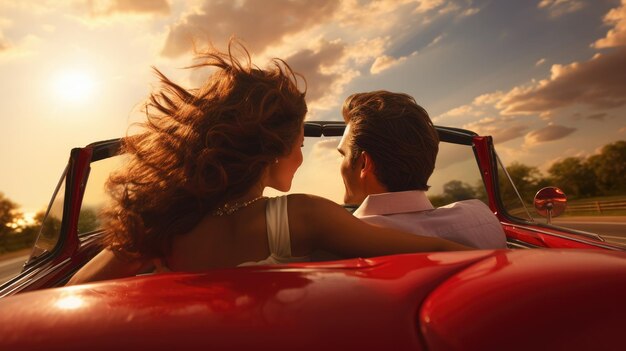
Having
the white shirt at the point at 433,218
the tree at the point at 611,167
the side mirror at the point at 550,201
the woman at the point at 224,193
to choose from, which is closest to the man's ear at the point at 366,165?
the white shirt at the point at 433,218

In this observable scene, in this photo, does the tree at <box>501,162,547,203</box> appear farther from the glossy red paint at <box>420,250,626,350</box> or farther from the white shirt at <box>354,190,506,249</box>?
the glossy red paint at <box>420,250,626,350</box>

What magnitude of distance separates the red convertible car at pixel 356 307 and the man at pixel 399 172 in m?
1.26

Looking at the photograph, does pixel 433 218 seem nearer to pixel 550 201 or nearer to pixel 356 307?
pixel 550 201

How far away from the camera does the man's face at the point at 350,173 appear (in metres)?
2.31

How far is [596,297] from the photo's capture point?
542 mm

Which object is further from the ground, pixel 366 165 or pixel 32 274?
pixel 366 165

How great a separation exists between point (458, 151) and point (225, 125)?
7.04 ft

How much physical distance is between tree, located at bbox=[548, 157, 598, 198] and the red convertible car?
190 ft

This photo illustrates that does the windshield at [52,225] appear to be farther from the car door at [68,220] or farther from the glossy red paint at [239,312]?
the glossy red paint at [239,312]

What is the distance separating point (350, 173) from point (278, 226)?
1.00 meters

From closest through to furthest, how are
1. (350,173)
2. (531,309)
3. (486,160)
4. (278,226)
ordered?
(531,309), (278,226), (350,173), (486,160)

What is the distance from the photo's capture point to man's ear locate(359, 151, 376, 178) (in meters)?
2.25

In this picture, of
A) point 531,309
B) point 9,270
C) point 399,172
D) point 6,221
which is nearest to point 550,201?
point 399,172

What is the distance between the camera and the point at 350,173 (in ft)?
7.69
